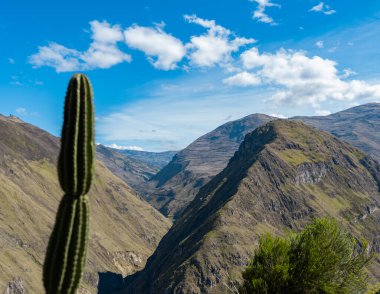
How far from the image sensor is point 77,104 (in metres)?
16.4

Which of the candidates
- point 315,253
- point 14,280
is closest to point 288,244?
point 315,253

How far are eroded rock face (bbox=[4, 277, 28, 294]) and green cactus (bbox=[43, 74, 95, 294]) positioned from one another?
189484mm

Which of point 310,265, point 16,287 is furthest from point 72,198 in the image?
point 16,287

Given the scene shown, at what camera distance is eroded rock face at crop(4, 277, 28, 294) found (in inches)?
7286

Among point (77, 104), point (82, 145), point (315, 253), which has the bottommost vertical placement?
point (315, 253)

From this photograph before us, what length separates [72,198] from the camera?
16.3 m

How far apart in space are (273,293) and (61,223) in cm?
2261

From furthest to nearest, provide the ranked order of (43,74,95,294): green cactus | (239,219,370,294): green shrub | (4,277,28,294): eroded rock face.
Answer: (4,277,28,294): eroded rock face → (239,219,370,294): green shrub → (43,74,95,294): green cactus

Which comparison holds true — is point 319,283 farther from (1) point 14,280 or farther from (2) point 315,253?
(1) point 14,280

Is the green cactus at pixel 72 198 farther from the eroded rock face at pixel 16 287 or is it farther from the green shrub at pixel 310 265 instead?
the eroded rock face at pixel 16 287

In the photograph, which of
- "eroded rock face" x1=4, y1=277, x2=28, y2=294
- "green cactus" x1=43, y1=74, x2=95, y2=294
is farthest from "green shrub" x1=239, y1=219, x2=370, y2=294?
A: "eroded rock face" x1=4, y1=277, x2=28, y2=294

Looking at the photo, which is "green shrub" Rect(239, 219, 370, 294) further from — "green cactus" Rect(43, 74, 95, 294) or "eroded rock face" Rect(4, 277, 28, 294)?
"eroded rock face" Rect(4, 277, 28, 294)

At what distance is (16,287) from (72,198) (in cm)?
19859

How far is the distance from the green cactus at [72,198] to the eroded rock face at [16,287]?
189 metres
